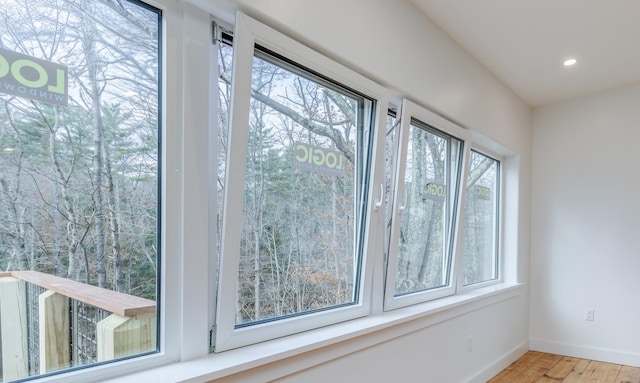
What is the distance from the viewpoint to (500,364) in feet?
11.8

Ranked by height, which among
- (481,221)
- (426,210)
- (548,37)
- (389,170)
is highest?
(548,37)

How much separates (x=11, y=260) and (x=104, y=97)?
1.72ft

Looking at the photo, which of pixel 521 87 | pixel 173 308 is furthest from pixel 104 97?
pixel 521 87

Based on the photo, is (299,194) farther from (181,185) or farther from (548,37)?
(548,37)

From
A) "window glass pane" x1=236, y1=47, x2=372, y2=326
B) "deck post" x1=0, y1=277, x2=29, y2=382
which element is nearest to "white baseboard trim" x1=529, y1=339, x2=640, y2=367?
"window glass pane" x1=236, y1=47, x2=372, y2=326

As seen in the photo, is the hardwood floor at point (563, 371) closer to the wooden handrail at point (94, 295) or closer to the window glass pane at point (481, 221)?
the window glass pane at point (481, 221)

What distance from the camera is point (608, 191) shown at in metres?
3.98

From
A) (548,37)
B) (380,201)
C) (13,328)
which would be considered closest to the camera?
(13,328)

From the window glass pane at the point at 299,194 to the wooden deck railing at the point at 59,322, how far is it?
41 cm

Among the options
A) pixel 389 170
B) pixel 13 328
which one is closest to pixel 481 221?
pixel 389 170

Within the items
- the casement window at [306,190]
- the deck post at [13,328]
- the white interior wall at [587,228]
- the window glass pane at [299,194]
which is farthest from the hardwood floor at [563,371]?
the deck post at [13,328]

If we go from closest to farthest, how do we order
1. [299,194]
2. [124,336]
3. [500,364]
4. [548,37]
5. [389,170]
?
1. [124,336]
2. [299,194]
3. [389,170]
4. [548,37]
5. [500,364]

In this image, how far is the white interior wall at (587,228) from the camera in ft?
12.7

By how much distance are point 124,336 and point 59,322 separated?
20cm
